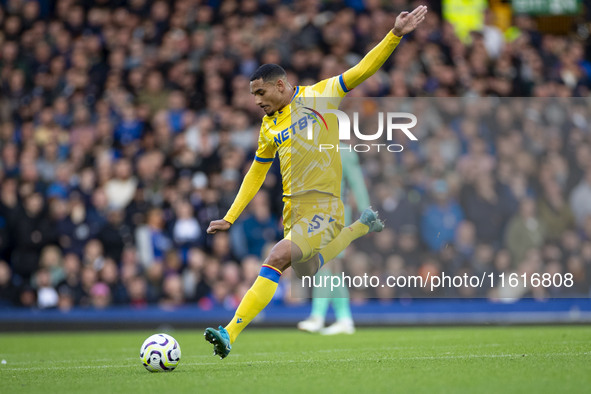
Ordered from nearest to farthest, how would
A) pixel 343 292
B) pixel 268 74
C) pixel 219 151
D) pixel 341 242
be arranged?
pixel 268 74 < pixel 341 242 < pixel 343 292 < pixel 219 151

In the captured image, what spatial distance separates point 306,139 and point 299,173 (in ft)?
1.03

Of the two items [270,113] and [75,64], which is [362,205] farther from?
[75,64]

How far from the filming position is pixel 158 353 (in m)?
7.53

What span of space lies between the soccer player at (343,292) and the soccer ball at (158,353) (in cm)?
453

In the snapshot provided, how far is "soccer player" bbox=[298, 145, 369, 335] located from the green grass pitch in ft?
1.99

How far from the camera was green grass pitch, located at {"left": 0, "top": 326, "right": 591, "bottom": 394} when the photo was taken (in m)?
6.32

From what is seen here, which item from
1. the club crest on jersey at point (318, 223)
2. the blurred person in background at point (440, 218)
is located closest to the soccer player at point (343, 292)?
the blurred person in background at point (440, 218)

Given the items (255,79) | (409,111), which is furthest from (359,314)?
(255,79)

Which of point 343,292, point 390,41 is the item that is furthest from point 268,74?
point 343,292

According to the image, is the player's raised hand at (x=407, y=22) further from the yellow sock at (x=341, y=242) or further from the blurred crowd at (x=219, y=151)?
the blurred crowd at (x=219, y=151)

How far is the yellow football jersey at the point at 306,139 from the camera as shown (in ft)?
27.1

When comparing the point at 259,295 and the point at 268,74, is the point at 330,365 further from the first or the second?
the point at 268,74

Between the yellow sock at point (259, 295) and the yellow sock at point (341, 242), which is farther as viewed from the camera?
the yellow sock at point (341, 242)

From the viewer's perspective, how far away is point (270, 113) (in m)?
8.30
